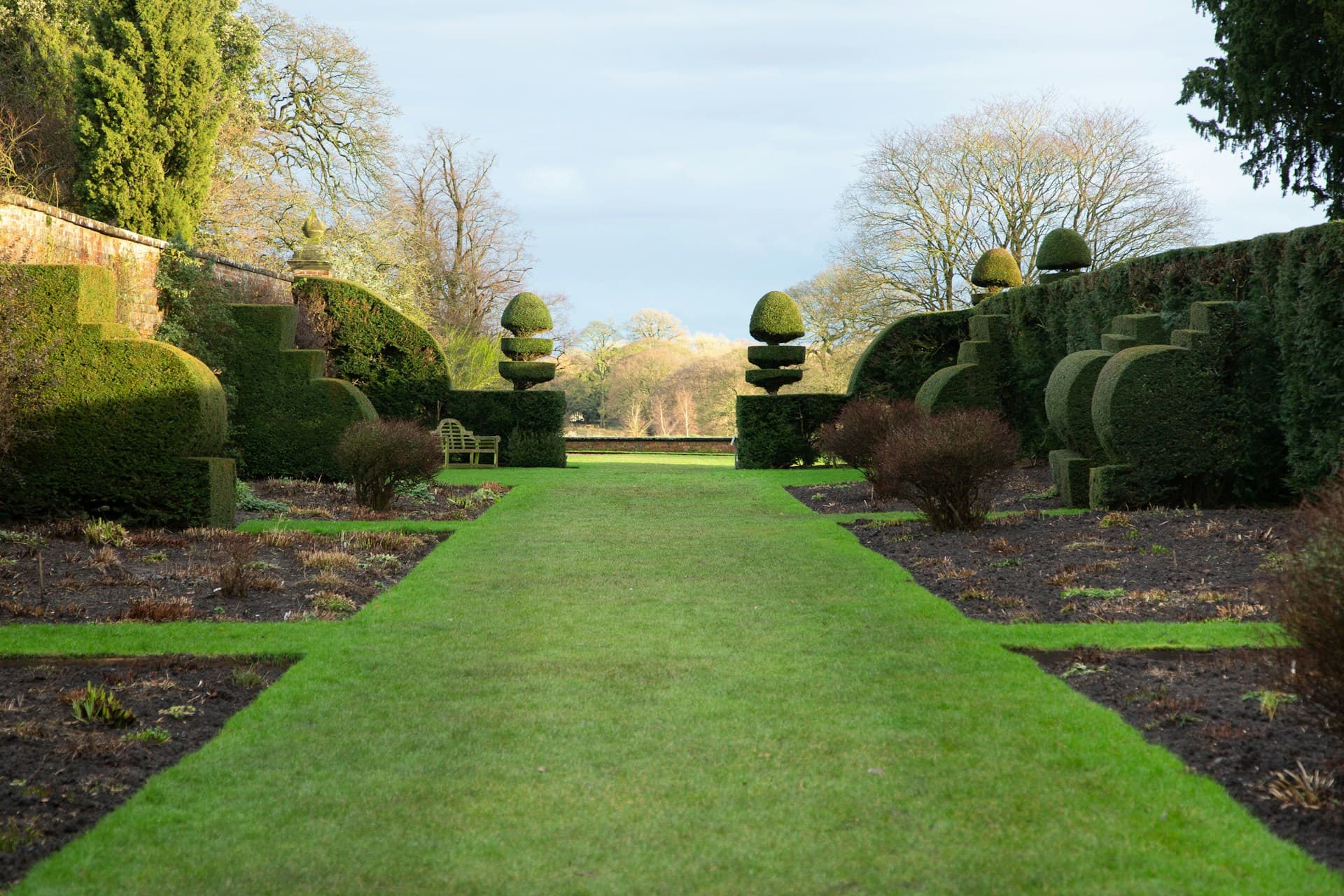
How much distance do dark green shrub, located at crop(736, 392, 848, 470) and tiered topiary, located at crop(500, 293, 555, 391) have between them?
4593 millimetres

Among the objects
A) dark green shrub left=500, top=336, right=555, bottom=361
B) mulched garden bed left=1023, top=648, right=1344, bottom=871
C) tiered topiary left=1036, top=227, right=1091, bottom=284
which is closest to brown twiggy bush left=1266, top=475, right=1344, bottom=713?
mulched garden bed left=1023, top=648, right=1344, bottom=871

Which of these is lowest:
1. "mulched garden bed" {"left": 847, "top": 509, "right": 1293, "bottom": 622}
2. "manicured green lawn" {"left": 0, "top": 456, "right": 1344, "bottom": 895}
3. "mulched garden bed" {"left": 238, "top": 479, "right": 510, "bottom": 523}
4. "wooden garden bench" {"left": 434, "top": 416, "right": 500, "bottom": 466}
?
"manicured green lawn" {"left": 0, "top": 456, "right": 1344, "bottom": 895}

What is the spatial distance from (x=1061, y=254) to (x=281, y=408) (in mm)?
12879

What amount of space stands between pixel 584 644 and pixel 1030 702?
2.43 meters

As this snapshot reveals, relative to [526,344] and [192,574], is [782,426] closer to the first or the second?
[526,344]

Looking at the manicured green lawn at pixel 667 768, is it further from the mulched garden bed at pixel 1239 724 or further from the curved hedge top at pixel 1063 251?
the curved hedge top at pixel 1063 251

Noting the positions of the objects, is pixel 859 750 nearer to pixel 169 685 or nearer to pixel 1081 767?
pixel 1081 767

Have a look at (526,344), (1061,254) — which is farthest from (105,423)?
(1061,254)

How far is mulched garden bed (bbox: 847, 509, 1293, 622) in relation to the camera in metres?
7.00

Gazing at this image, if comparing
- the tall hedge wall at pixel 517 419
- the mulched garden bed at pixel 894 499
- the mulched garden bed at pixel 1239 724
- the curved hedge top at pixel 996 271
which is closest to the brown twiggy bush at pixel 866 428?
the mulched garden bed at pixel 894 499

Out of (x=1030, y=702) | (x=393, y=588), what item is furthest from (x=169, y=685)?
(x=1030, y=702)

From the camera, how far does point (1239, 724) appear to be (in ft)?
14.7

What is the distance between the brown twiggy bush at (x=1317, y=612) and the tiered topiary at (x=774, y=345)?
63.2ft

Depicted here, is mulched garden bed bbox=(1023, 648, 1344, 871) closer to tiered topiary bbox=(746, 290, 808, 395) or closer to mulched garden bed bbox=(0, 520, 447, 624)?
mulched garden bed bbox=(0, 520, 447, 624)
